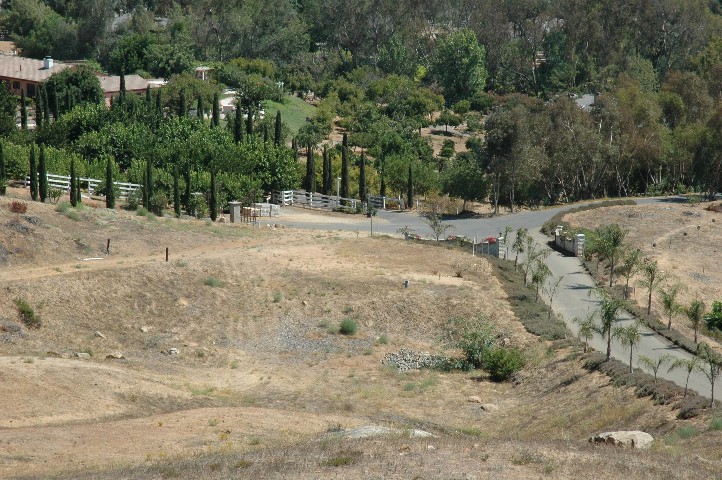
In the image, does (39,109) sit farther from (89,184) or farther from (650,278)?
(650,278)

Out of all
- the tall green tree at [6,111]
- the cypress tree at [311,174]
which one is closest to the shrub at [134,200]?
the tall green tree at [6,111]

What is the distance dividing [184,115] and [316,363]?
154ft

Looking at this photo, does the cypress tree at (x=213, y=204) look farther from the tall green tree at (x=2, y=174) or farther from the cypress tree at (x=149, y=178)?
the tall green tree at (x=2, y=174)

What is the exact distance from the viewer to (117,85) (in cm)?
10388

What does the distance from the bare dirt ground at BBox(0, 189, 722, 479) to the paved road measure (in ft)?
8.22

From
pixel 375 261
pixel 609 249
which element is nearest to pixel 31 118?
pixel 375 261

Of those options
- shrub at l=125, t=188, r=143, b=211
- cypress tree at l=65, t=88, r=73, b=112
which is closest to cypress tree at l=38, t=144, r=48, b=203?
shrub at l=125, t=188, r=143, b=211

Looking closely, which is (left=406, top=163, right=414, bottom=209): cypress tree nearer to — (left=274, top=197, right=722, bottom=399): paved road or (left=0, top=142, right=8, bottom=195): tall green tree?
(left=274, top=197, right=722, bottom=399): paved road

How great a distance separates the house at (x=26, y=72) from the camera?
10312 centimetres

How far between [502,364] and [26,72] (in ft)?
235

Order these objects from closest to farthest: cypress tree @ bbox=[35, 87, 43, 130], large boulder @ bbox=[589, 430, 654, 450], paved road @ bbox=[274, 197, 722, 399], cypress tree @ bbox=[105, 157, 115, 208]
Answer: large boulder @ bbox=[589, 430, 654, 450]
paved road @ bbox=[274, 197, 722, 399]
cypress tree @ bbox=[105, 157, 115, 208]
cypress tree @ bbox=[35, 87, 43, 130]

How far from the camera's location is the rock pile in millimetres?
46656

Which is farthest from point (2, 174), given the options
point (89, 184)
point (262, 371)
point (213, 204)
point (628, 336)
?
point (628, 336)

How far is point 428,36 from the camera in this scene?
5659 inches
